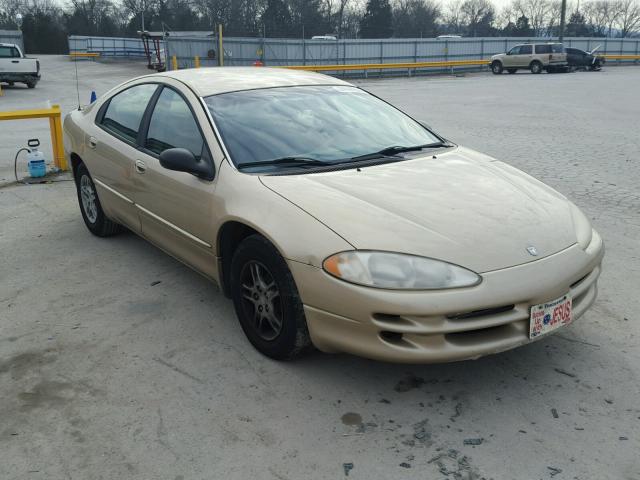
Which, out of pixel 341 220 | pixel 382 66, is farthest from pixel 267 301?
pixel 382 66

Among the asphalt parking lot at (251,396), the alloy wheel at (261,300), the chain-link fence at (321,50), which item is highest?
the chain-link fence at (321,50)

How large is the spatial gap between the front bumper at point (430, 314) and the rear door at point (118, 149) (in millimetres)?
2130

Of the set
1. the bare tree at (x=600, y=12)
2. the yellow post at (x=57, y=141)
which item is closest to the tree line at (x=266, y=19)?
the bare tree at (x=600, y=12)

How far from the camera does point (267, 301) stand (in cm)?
324

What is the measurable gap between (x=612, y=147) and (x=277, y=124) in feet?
25.2

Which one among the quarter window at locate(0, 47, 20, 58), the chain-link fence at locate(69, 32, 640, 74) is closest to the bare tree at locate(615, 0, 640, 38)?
the chain-link fence at locate(69, 32, 640, 74)

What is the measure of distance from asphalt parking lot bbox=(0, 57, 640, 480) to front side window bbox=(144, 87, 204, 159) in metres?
1.03

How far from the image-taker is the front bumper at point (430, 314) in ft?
8.77

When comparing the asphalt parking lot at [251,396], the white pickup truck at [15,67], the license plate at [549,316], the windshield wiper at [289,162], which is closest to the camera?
the asphalt parking lot at [251,396]

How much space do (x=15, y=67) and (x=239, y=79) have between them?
24.7m

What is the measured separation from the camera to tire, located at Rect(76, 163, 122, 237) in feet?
17.6

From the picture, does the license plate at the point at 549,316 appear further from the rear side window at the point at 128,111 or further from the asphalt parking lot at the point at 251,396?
the rear side window at the point at 128,111

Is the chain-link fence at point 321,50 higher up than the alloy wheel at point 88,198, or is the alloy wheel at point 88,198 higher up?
the chain-link fence at point 321,50

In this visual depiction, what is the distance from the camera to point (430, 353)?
2709 mm
